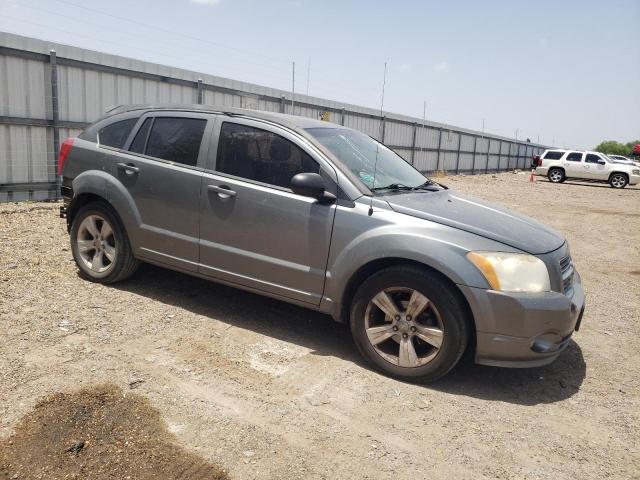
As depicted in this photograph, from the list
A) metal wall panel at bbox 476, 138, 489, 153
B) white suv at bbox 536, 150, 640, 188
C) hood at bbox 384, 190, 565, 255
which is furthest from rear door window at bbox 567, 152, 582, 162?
hood at bbox 384, 190, 565, 255

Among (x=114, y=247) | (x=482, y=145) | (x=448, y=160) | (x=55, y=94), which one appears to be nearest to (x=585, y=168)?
(x=448, y=160)

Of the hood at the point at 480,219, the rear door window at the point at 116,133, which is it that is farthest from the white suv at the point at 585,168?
the rear door window at the point at 116,133

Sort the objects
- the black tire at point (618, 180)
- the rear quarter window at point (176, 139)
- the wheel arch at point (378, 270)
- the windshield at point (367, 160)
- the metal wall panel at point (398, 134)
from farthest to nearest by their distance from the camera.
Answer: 1. the black tire at point (618, 180)
2. the metal wall panel at point (398, 134)
3. the rear quarter window at point (176, 139)
4. the windshield at point (367, 160)
5. the wheel arch at point (378, 270)

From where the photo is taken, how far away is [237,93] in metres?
13.3

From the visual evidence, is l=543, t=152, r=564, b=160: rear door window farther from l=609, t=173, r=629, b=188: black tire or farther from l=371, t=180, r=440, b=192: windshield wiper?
l=371, t=180, r=440, b=192: windshield wiper

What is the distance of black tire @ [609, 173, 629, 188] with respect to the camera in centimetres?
2654

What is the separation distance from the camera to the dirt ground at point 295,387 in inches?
110

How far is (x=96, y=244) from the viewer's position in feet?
16.9

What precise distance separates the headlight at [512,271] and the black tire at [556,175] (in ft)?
89.4

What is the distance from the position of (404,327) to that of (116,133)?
330cm

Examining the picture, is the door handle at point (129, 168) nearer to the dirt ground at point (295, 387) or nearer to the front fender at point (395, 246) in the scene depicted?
the dirt ground at point (295, 387)

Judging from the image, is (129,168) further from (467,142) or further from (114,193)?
(467,142)

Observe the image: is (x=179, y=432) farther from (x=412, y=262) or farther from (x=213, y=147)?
(x=213, y=147)

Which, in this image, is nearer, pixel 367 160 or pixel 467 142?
pixel 367 160
